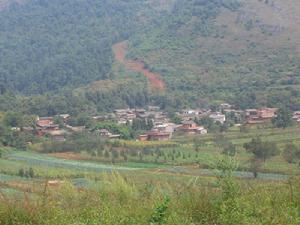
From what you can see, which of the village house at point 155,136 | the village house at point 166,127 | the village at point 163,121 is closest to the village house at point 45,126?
the village at point 163,121

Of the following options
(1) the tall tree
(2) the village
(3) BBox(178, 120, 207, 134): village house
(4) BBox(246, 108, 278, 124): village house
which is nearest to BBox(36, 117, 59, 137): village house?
(2) the village

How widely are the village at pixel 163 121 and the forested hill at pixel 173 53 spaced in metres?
3.12

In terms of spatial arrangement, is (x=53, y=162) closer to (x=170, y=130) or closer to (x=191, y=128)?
(x=170, y=130)

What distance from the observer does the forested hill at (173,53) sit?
63.6m

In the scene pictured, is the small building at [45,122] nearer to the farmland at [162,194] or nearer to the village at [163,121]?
the village at [163,121]

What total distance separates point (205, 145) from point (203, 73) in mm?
31306

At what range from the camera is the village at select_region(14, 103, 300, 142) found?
47125mm

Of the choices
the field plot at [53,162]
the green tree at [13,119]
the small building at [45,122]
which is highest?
the green tree at [13,119]

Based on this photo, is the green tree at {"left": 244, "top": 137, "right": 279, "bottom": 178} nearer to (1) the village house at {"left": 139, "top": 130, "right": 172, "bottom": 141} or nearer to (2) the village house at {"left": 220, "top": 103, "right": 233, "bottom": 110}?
(1) the village house at {"left": 139, "top": 130, "right": 172, "bottom": 141}

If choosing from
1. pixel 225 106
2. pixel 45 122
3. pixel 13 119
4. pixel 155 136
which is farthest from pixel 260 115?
pixel 13 119

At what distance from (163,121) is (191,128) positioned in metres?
5.95

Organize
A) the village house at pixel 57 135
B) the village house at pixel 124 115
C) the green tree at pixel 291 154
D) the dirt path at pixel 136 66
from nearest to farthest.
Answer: the green tree at pixel 291 154 < the village house at pixel 57 135 < the village house at pixel 124 115 < the dirt path at pixel 136 66

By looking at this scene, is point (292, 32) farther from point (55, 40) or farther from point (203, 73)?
point (55, 40)

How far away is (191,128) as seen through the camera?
4859 centimetres
